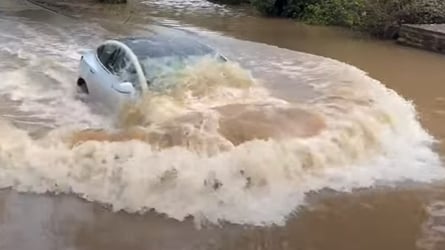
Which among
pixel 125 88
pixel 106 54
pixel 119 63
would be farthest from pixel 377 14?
pixel 125 88

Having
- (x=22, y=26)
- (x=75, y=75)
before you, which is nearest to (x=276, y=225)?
(x=75, y=75)

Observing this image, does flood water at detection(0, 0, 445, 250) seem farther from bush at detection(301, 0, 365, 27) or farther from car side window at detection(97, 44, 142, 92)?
bush at detection(301, 0, 365, 27)

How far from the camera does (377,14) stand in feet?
78.8

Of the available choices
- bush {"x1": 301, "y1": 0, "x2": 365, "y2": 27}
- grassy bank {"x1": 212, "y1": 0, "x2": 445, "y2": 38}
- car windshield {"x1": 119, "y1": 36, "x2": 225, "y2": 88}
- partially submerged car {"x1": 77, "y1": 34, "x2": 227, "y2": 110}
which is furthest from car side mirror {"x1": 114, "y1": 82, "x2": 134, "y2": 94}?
bush {"x1": 301, "y1": 0, "x2": 365, "y2": 27}

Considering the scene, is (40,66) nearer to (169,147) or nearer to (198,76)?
(198,76)

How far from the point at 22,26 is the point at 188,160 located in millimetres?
15985

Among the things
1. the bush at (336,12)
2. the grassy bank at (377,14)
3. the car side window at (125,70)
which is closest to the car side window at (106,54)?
the car side window at (125,70)

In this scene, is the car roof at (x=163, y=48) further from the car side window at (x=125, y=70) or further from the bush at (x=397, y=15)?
the bush at (x=397, y=15)

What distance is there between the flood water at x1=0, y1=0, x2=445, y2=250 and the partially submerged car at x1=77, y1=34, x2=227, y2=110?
1.02 ft

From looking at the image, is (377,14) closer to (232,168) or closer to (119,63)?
(119,63)

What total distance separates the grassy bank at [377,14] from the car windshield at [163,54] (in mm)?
11778

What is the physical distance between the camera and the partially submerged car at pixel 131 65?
465 inches

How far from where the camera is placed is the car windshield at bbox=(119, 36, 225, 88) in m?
12.0

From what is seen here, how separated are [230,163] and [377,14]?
15.6 m
